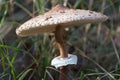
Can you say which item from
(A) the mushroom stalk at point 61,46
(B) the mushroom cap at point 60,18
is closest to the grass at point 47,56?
(A) the mushroom stalk at point 61,46

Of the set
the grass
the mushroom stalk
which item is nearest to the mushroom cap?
the mushroom stalk

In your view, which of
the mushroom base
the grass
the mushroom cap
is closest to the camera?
the mushroom cap

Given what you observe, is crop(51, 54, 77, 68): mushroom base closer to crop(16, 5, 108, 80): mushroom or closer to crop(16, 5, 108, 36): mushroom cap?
crop(16, 5, 108, 80): mushroom

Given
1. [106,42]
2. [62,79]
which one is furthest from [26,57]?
[106,42]

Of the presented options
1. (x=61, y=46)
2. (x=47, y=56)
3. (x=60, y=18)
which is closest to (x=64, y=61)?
(x=61, y=46)

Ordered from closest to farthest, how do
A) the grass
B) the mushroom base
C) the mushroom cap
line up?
the mushroom cap < the mushroom base < the grass

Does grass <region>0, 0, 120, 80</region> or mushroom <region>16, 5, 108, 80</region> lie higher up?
mushroom <region>16, 5, 108, 80</region>

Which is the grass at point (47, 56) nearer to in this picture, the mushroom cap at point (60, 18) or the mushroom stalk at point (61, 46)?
the mushroom stalk at point (61, 46)

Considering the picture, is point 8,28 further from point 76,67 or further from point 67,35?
point 76,67

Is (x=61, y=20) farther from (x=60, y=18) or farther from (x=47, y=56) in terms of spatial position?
(x=47, y=56)

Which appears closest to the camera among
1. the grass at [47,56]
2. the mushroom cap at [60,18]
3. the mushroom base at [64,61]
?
the mushroom cap at [60,18]
